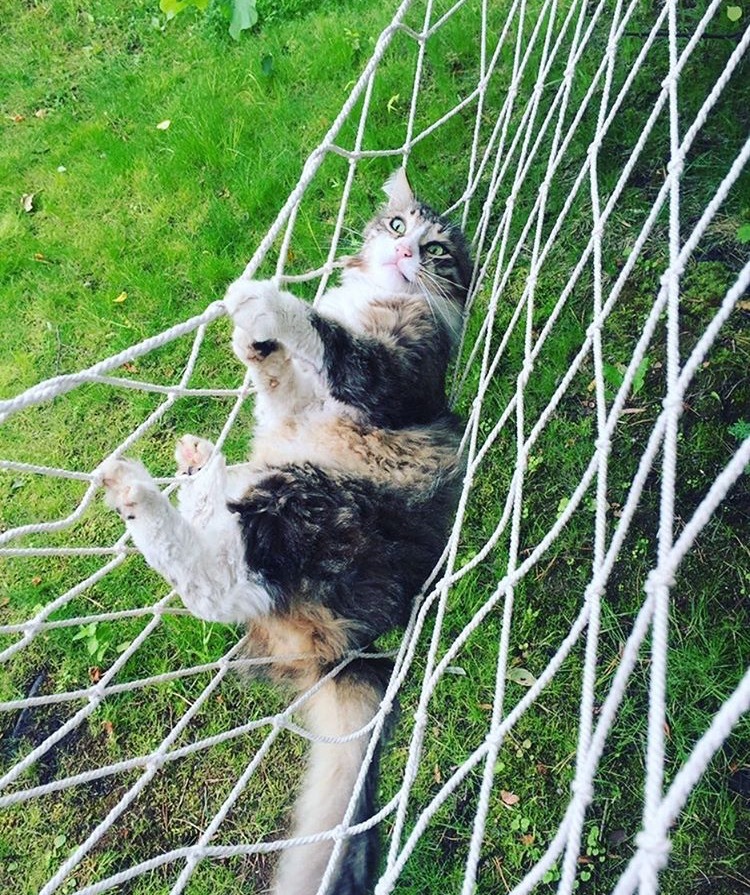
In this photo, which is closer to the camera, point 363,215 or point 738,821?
point 738,821

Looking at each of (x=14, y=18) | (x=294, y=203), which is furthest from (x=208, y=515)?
(x=14, y=18)

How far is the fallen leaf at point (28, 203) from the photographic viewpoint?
3.08m

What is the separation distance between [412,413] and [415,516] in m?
0.28

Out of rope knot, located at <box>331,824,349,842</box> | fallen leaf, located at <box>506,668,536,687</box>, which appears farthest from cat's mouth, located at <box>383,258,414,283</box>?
rope knot, located at <box>331,824,349,842</box>

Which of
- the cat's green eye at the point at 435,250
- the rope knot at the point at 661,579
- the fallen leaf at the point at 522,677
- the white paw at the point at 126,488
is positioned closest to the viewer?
the rope knot at the point at 661,579

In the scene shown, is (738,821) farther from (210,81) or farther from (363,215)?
(210,81)

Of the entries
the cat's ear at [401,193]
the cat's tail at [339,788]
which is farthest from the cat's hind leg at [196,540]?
the cat's ear at [401,193]

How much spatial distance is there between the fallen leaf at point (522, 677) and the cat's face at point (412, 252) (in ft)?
3.51

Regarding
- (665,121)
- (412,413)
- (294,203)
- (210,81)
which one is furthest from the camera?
(210,81)

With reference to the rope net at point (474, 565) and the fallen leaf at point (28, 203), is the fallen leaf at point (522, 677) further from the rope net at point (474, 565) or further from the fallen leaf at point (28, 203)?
the fallen leaf at point (28, 203)

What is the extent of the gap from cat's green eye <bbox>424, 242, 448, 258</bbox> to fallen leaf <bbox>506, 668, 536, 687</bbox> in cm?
123

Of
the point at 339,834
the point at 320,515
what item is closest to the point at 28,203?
the point at 320,515

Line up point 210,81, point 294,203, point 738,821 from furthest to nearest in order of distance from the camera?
point 210,81 → point 738,821 → point 294,203

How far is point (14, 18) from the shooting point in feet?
12.3
